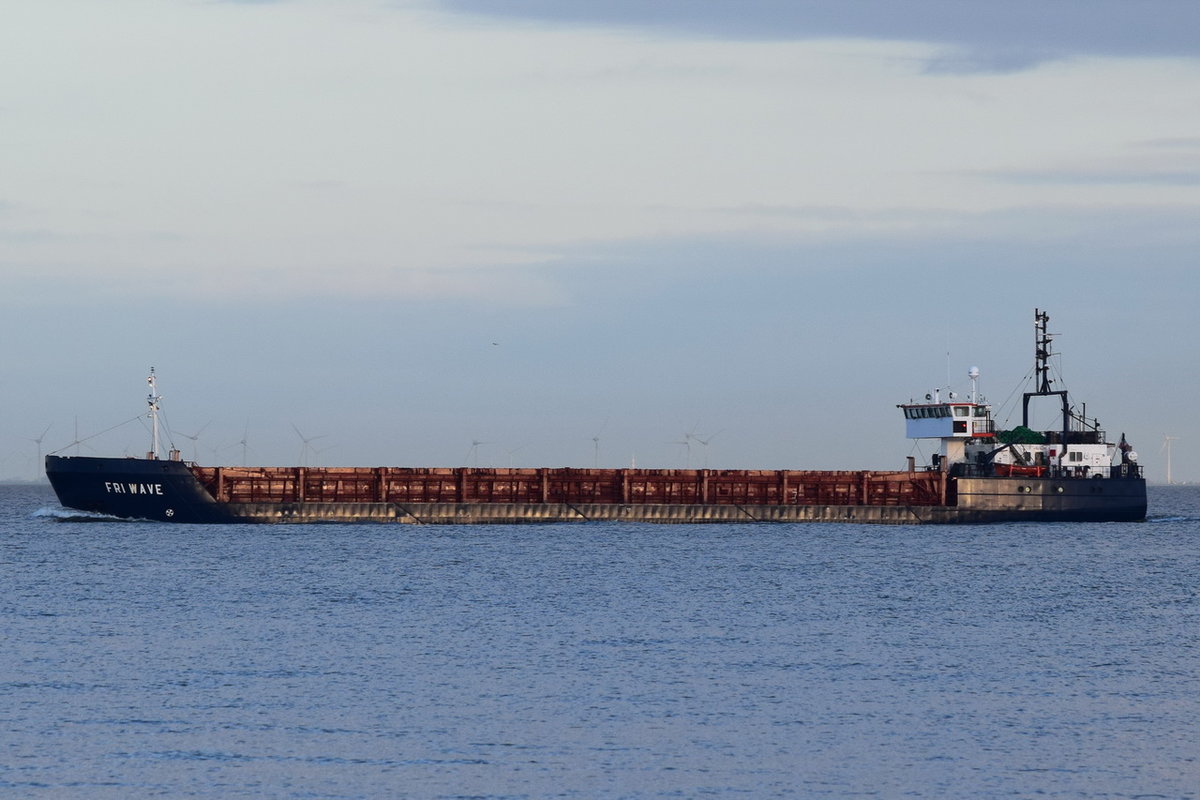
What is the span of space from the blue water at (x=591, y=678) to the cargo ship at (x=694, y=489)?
44.0ft

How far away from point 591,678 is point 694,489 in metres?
56.4

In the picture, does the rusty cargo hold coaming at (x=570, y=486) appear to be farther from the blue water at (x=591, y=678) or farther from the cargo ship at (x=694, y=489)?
the blue water at (x=591, y=678)

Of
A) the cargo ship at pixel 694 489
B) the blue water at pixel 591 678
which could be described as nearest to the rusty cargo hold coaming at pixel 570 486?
the cargo ship at pixel 694 489

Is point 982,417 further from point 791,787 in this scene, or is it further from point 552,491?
point 791,787

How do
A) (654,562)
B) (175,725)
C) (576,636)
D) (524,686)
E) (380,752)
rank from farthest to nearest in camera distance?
(654,562) → (576,636) → (524,686) → (175,725) → (380,752)

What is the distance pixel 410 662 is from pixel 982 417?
6299 centimetres

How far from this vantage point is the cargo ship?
8175 centimetres

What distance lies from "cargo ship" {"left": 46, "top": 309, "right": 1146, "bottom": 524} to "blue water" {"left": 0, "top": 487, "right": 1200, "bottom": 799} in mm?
13399

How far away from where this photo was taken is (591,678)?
1404 inches

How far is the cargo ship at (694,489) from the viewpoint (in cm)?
8175

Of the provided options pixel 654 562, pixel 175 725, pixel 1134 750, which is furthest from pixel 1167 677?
pixel 654 562

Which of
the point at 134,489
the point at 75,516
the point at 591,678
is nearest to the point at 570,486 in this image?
the point at 134,489

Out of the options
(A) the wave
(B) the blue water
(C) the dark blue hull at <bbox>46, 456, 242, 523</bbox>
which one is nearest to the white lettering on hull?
(C) the dark blue hull at <bbox>46, 456, 242, 523</bbox>

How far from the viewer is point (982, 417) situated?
93.5 meters
